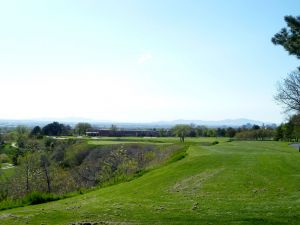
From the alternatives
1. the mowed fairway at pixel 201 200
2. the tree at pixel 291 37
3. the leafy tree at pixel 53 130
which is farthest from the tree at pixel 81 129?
the tree at pixel 291 37

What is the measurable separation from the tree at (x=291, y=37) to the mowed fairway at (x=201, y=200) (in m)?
5.66

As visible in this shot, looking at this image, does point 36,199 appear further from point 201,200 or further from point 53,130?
point 53,130

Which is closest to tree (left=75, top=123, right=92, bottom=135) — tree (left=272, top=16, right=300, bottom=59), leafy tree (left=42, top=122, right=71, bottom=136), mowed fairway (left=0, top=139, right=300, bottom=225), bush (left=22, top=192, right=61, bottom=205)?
leafy tree (left=42, top=122, right=71, bottom=136)

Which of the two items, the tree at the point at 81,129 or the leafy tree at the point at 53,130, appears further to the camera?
the tree at the point at 81,129

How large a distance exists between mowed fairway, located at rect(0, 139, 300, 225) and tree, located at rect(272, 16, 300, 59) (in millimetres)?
5657

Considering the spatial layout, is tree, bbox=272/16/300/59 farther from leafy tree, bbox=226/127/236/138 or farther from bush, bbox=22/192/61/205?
leafy tree, bbox=226/127/236/138

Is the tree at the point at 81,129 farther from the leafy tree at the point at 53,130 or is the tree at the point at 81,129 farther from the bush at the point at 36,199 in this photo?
the bush at the point at 36,199

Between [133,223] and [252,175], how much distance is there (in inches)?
565

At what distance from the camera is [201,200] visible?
1669cm

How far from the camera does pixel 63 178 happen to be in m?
55.4

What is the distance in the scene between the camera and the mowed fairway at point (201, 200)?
1238 centimetres

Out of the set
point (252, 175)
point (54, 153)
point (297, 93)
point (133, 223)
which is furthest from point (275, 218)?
point (54, 153)

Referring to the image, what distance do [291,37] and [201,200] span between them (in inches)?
282

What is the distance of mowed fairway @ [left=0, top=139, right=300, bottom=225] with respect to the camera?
1238cm
